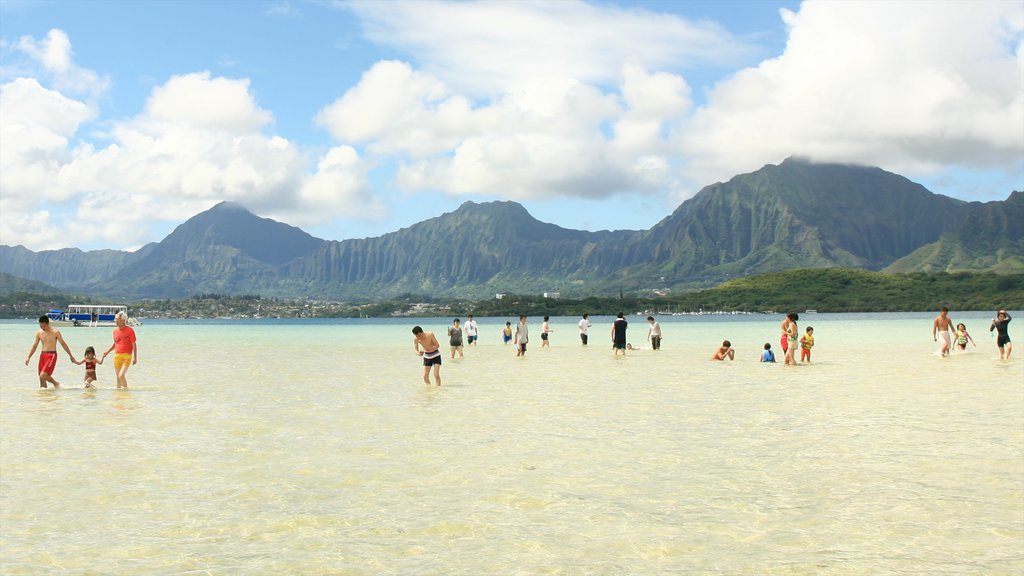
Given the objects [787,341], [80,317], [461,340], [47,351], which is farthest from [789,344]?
[80,317]

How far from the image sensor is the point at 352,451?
16.5 meters

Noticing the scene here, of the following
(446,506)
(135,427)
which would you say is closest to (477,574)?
(446,506)

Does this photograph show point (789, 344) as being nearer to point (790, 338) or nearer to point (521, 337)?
point (790, 338)

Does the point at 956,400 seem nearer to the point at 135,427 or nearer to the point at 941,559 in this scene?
the point at 941,559

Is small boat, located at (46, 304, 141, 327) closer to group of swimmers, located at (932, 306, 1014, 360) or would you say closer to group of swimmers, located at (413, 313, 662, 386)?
group of swimmers, located at (413, 313, 662, 386)

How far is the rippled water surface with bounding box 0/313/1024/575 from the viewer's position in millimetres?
9516

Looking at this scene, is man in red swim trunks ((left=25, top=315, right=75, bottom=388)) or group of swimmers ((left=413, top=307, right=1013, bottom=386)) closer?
man in red swim trunks ((left=25, top=315, right=75, bottom=388))

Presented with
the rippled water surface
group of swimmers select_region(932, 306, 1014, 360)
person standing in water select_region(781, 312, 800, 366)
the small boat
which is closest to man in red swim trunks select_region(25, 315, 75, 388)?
the rippled water surface

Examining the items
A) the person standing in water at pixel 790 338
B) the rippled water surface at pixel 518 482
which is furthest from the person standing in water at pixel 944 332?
the rippled water surface at pixel 518 482

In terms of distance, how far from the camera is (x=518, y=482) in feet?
44.0

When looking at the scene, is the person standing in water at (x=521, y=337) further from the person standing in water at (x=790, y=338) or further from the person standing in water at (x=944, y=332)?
the person standing in water at (x=944, y=332)

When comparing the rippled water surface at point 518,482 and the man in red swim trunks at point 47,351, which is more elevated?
the man in red swim trunks at point 47,351

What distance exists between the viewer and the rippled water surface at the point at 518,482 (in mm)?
9516

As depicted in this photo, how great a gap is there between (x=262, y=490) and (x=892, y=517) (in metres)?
9.33
